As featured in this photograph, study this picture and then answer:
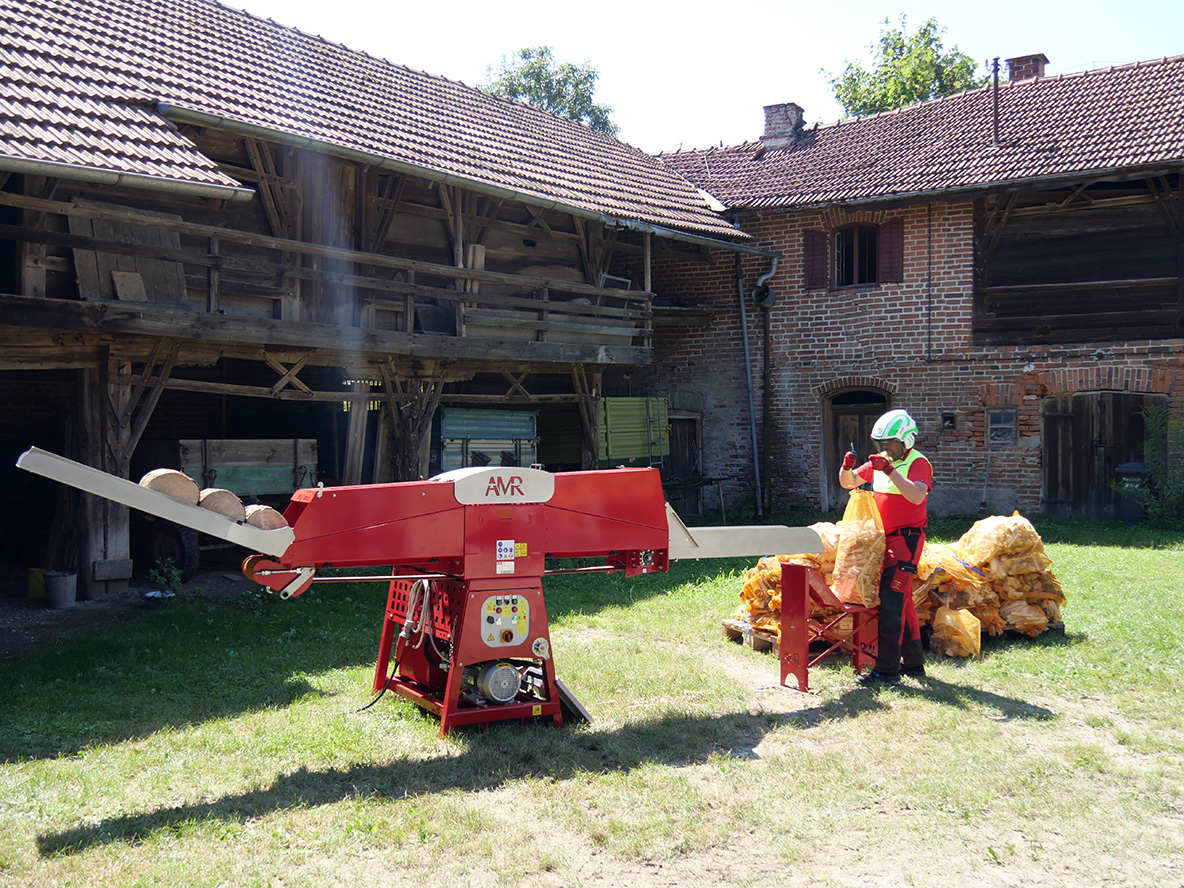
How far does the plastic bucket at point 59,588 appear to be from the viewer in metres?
8.27

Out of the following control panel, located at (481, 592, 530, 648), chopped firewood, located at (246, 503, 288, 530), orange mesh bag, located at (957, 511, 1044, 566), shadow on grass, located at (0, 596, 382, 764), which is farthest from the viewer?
orange mesh bag, located at (957, 511, 1044, 566)

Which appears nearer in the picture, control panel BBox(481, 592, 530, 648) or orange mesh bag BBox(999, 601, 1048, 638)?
control panel BBox(481, 592, 530, 648)

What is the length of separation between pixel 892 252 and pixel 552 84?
64.6 ft

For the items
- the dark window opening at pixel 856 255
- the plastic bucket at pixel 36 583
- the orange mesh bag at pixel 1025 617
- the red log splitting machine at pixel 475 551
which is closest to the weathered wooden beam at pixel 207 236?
the plastic bucket at pixel 36 583

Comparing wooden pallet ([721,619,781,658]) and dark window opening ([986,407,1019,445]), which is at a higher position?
dark window opening ([986,407,1019,445])

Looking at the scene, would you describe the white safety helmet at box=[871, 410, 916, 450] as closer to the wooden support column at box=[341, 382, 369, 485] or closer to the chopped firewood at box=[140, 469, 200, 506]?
the chopped firewood at box=[140, 469, 200, 506]

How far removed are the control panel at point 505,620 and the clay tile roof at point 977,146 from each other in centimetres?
1182

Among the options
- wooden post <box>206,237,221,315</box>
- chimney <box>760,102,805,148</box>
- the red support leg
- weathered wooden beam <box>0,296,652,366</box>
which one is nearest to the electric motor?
the red support leg

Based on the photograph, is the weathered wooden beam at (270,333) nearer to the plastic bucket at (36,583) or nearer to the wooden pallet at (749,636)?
the plastic bucket at (36,583)

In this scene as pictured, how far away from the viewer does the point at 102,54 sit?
927 centimetres

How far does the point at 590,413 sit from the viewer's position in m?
14.2

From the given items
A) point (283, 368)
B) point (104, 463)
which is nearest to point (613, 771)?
point (104, 463)

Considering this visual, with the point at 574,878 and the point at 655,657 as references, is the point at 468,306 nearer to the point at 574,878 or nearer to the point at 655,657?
the point at 655,657

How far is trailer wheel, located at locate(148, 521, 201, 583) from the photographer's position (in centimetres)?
952
